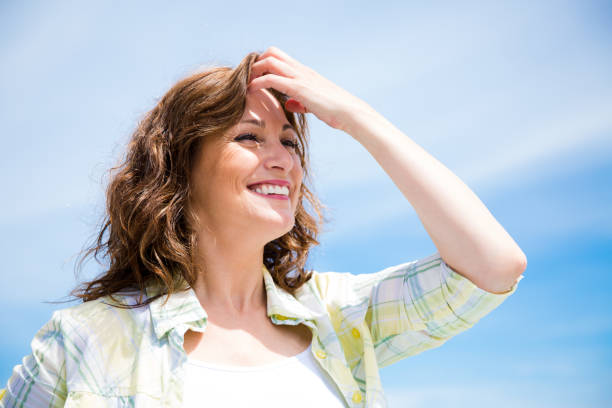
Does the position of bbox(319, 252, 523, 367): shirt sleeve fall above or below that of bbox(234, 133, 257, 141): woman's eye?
below

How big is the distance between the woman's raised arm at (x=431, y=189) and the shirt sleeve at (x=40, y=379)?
1.31m

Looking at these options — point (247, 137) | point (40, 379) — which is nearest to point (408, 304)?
point (247, 137)

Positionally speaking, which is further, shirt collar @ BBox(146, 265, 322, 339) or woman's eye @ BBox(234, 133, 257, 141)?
woman's eye @ BBox(234, 133, 257, 141)

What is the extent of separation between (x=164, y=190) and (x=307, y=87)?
754mm

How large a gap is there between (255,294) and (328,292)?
1.14 ft

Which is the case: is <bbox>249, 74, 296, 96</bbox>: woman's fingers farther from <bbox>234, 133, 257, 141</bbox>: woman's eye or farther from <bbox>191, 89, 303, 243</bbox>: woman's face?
<bbox>234, 133, 257, 141</bbox>: woman's eye

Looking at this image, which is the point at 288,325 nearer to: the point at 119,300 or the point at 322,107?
the point at 119,300

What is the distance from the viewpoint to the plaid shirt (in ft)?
6.49

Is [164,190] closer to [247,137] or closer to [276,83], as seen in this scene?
[247,137]

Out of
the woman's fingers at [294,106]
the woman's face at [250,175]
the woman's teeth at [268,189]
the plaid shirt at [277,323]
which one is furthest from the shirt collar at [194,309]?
the woman's fingers at [294,106]

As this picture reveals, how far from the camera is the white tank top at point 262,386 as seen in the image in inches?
80.4

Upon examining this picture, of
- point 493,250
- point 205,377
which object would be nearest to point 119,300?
point 205,377

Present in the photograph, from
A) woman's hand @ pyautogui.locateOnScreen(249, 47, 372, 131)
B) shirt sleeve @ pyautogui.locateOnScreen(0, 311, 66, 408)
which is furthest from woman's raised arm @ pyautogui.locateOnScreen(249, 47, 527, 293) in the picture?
shirt sleeve @ pyautogui.locateOnScreen(0, 311, 66, 408)

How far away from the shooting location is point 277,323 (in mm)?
2467
